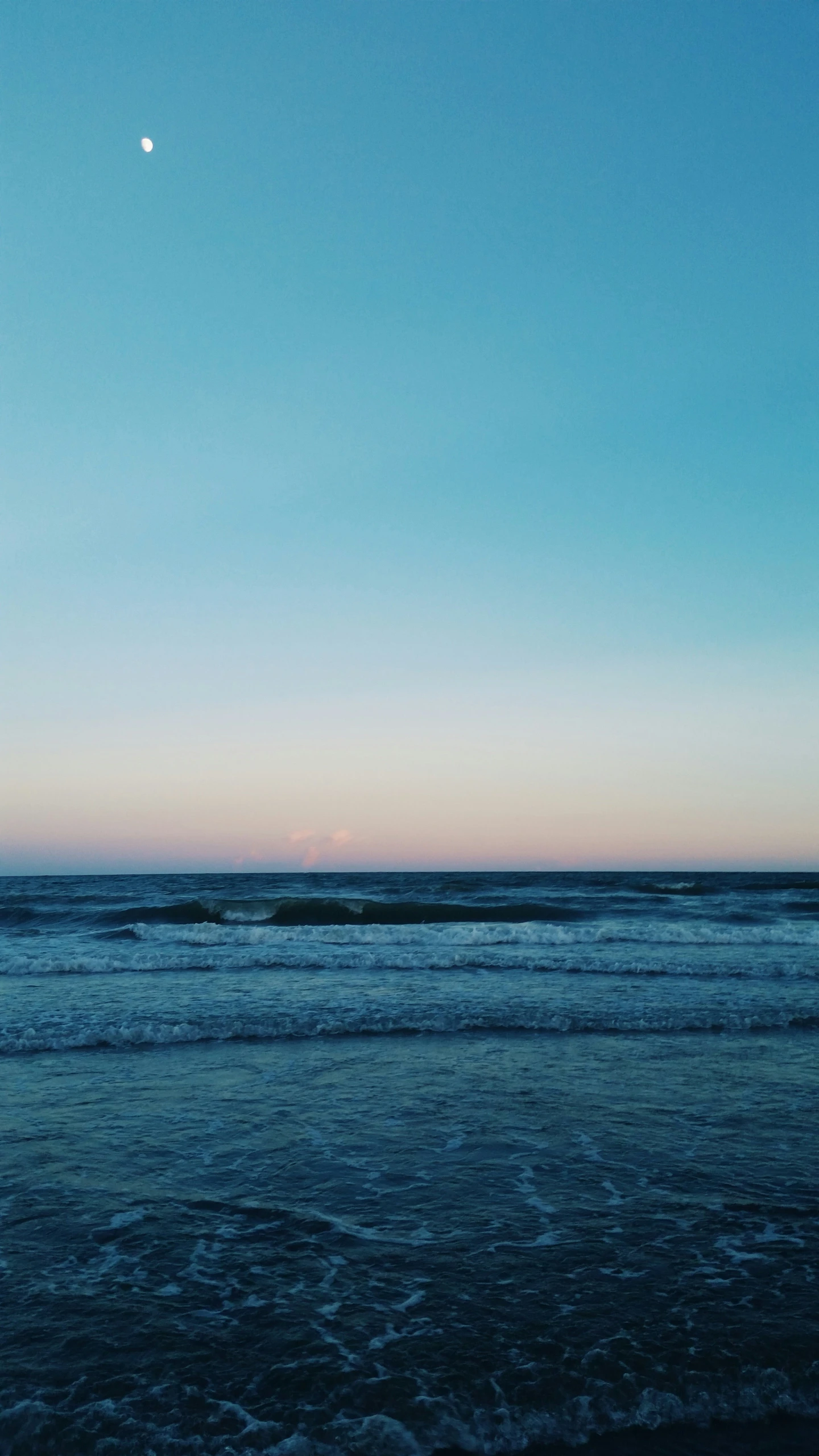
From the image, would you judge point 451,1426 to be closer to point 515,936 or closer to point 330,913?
point 515,936

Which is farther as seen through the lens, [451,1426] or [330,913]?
[330,913]

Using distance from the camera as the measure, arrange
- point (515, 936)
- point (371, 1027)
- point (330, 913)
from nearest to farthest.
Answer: point (371, 1027)
point (515, 936)
point (330, 913)

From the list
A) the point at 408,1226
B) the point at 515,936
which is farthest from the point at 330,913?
the point at 408,1226

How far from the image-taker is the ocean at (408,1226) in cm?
440

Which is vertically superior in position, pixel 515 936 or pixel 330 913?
pixel 515 936

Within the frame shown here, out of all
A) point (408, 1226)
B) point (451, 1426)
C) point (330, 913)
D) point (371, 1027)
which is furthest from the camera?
point (330, 913)

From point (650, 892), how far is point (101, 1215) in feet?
169

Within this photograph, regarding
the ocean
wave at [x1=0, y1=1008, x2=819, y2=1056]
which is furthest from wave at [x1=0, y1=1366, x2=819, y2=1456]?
wave at [x1=0, y1=1008, x2=819, y2=1056]

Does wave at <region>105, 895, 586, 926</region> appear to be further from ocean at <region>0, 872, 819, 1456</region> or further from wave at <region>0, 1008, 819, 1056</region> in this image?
ocean at <region>0, 872, 819, 1456</region>

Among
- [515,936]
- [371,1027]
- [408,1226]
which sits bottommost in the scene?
[515,936]

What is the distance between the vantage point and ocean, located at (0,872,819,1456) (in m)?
4.40

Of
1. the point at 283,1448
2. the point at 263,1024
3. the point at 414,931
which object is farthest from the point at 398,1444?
the point at 414,931

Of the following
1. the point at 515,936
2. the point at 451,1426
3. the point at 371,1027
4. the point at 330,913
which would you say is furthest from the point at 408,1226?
the point at 330,913

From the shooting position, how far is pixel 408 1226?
6.59 meters
